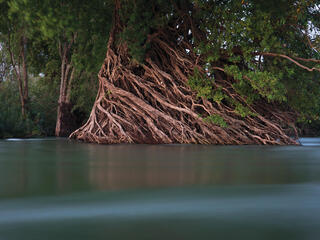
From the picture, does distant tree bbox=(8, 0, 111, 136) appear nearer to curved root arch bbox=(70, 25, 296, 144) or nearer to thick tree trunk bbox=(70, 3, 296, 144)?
thick tree trunk bbox=(70, 3, 296, 144)

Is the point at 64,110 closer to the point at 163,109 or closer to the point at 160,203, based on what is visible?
the point at 163,109

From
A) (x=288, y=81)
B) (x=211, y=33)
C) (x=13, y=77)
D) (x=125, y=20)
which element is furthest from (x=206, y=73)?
(x=13, y=77)

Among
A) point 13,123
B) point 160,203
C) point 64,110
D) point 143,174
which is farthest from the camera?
point 64,110

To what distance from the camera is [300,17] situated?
824 cm

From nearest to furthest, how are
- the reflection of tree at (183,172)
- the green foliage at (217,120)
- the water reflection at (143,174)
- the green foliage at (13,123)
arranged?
the water reflection at (143,174), the reflection of tree at (183,172), the green foliage at (217,120), the green foliage at (13,123)

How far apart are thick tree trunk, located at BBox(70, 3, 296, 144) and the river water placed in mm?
4562

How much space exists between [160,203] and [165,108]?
709cm

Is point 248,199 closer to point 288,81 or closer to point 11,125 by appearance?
point 288,81

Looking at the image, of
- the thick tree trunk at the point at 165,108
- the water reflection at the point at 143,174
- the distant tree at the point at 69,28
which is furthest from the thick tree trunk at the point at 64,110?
the water reflection at the point at 143,174

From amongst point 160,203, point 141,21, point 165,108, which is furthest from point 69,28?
point 160,203

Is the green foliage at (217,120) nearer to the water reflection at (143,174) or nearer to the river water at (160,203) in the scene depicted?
the water reflection at (143,174)

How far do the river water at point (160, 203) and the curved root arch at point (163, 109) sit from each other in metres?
4.55

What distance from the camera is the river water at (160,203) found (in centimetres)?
175

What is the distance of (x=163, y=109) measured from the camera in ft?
31.4
